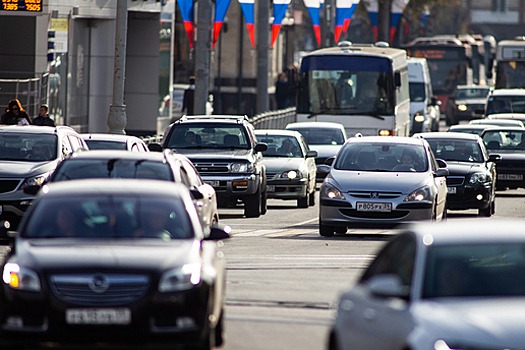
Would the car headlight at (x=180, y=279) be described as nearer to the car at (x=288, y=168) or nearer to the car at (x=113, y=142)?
the car at (x=113, y=142)

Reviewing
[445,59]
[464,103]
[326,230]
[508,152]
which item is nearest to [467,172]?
[326,230]

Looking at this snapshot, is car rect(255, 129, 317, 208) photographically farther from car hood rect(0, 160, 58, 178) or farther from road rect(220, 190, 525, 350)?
car hood rect(0, 160, 58, 178)

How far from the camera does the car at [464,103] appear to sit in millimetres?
73125

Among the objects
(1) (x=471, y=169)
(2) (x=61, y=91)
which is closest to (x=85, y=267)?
(1) (x=471, y=169)

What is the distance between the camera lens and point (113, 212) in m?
11.6

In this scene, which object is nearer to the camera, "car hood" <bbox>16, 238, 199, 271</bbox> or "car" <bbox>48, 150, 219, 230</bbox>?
"car hood" <bbox>16, 238, 199, 271</bbox>

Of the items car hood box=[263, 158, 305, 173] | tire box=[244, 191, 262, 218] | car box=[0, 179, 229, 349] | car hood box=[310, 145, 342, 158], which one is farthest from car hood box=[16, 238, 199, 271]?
car hood box=[310, 145, 342, 158]

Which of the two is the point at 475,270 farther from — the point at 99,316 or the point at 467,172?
the point at 467,172

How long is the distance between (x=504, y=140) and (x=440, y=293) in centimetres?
2874

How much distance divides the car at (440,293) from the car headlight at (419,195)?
1282cm

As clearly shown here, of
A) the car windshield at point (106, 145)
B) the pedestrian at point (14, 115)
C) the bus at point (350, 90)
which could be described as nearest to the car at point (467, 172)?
the car windshield at point (106, 145)

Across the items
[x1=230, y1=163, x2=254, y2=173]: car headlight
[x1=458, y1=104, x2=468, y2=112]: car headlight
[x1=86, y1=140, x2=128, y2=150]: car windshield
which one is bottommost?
[x1=458, y1=104, x2=468, y2=112]: car headlight

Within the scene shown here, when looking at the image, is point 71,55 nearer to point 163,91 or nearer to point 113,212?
point 163,91

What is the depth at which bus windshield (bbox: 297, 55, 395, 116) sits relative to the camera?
41.2 meters
